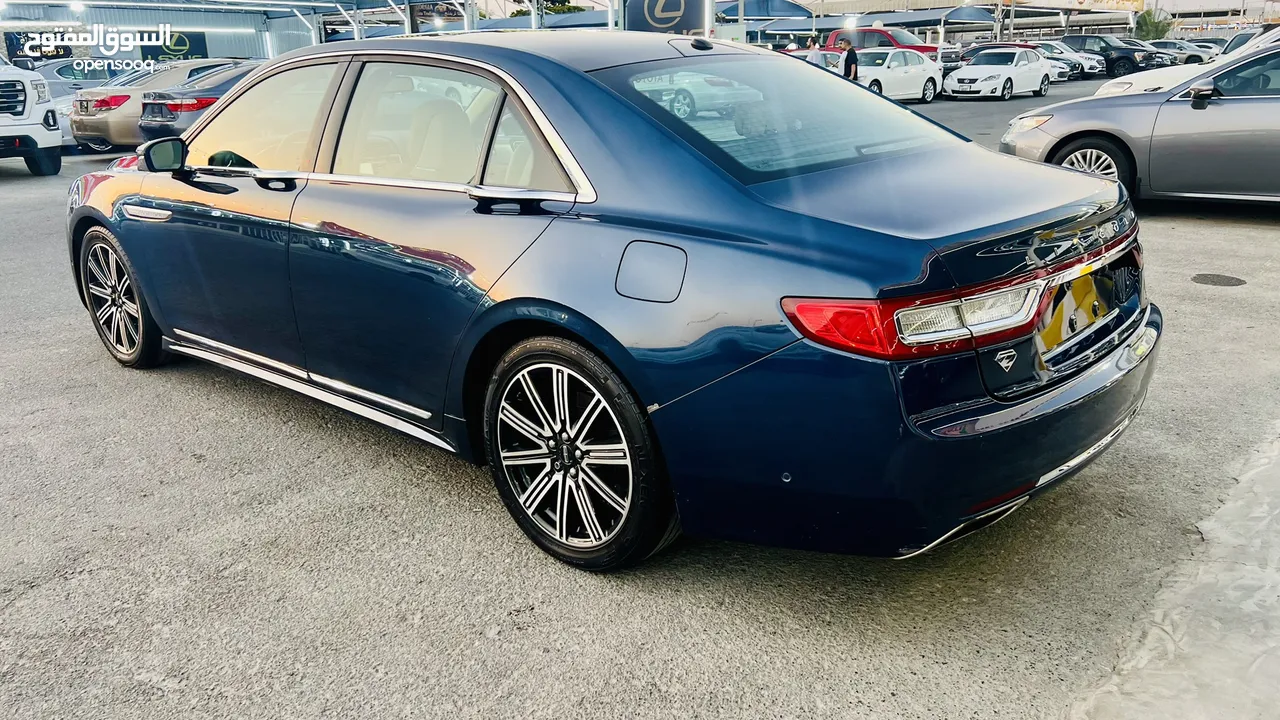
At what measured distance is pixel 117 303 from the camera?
5.02m

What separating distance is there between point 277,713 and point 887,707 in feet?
4.82

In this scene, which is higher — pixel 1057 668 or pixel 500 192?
pixel 500 192

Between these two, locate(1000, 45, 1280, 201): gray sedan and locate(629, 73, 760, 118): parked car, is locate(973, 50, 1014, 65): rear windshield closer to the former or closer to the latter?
locate(1000, 45, 1280, 201): gray sedan

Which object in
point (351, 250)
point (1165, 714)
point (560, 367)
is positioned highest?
point (351, 250)

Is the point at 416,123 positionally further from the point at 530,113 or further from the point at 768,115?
the point at 768,115

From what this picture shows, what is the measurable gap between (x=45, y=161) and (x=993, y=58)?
75.0 feet

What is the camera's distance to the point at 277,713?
97.0 inches

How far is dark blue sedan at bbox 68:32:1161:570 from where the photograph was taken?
240 centimetres

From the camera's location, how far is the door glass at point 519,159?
2986mm

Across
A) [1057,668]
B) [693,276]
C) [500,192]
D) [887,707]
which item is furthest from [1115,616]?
[500,192]

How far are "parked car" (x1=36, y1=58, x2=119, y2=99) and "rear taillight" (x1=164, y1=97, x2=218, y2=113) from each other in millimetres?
7150

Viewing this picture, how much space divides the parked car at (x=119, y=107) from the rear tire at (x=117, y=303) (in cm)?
1017

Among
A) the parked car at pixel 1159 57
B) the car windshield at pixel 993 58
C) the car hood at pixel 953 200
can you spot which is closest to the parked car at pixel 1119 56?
the parked car at pixel 1159 57

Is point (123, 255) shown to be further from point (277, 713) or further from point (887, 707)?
point (887, 707)
